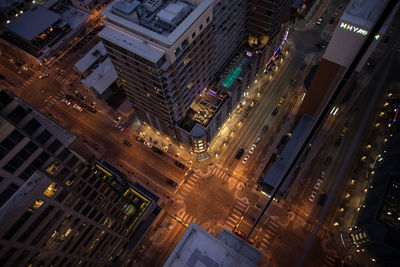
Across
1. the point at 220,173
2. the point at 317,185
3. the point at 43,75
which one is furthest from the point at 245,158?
the point at 43,75

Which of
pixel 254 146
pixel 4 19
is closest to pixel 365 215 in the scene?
pixel 254 146

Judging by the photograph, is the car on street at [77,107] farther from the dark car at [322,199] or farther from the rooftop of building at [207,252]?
the dark car at [322,199]

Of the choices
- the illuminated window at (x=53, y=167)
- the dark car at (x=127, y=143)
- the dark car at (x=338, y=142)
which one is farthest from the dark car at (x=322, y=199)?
the illuminated window at (x=53, y=167)

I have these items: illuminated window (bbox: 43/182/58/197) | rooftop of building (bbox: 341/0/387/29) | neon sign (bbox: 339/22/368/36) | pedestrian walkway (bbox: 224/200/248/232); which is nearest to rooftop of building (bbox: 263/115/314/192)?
pedestrian walkway (bbox: 224/200/248/232)

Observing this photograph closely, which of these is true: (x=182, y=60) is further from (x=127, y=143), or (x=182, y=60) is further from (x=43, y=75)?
(x=43, y=75)

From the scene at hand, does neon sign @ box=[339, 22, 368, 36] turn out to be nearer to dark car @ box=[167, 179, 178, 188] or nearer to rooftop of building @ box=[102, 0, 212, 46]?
rooftop of building @ box=[102, 0, 212, 46]
